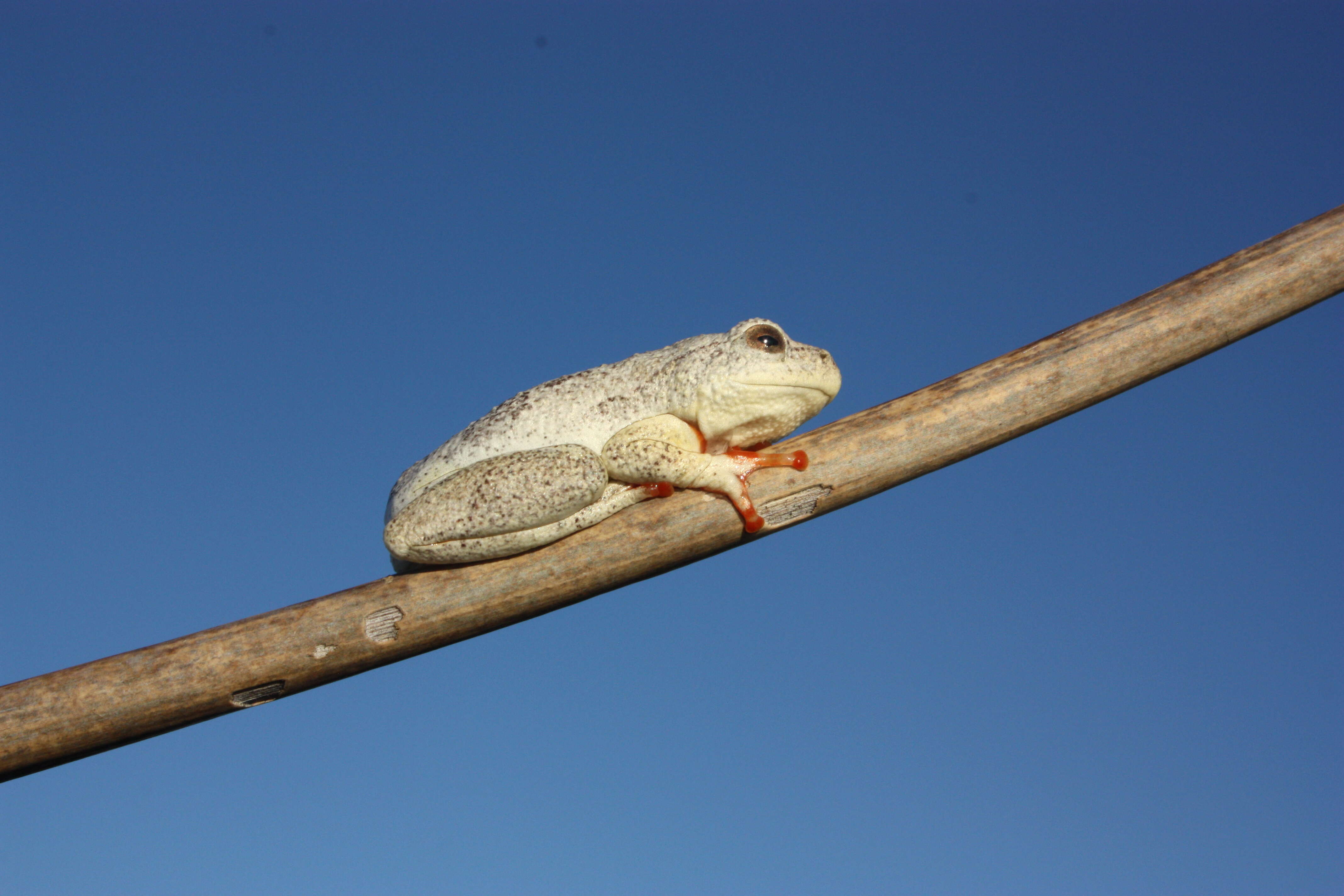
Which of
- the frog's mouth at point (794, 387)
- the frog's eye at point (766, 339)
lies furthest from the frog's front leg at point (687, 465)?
the frog's eye at point (766, 339)

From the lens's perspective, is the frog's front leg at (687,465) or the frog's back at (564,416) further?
the frog's back at (564,416)

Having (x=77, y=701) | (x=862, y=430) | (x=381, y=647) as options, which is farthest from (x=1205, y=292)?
(x=77, y=701)

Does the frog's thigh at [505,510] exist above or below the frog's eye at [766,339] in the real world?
below

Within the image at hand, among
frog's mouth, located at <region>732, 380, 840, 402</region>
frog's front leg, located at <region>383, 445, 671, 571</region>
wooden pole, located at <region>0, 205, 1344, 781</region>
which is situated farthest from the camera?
frog's mouth, located at <region>732, 380, 840, 402</region>

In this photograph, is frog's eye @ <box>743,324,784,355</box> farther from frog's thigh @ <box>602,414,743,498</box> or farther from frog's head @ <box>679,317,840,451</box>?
frog's thigh @ <box>602,414,743,498</box>

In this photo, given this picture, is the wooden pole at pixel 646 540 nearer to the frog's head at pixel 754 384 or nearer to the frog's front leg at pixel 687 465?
the frog's front leg at pixel 687 465

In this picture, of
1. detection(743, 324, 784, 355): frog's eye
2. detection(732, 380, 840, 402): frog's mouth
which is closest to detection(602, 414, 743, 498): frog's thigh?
detection(732, 380, 840, 402): frog's mouth

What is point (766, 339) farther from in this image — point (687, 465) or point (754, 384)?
point (687, 465)
